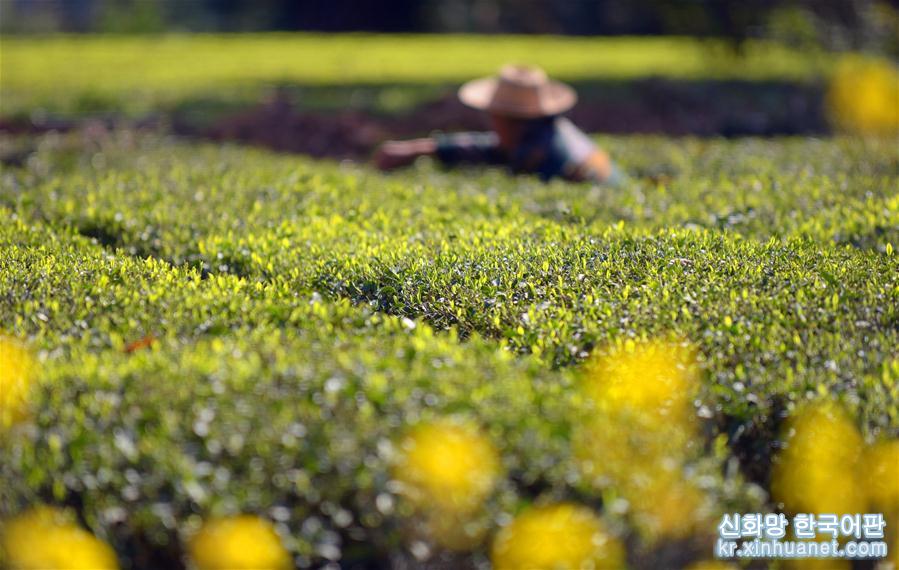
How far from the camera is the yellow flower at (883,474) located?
13.0 feet

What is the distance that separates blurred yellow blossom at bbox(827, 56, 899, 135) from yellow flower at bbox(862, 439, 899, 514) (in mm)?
7353

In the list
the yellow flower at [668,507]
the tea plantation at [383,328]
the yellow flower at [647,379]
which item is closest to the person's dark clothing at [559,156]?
the tea plantation at [383,328]

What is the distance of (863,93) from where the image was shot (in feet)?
44.5

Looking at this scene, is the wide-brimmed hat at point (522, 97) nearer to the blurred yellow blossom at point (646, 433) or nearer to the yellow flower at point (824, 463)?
the blurred yellow blossom at point (646, 433)

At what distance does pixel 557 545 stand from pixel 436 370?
1.00m

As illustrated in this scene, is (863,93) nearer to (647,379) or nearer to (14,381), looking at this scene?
(647,379)

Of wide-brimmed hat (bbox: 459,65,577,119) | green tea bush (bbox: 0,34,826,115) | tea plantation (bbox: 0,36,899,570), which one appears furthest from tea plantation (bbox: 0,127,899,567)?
green tea bush (bbox: 0,34,826,115)

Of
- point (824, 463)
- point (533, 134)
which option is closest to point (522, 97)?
point (533, 134)

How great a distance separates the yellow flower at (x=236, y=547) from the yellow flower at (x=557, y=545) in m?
0.74

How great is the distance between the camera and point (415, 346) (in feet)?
14.3

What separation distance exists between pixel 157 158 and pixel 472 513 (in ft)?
20.5

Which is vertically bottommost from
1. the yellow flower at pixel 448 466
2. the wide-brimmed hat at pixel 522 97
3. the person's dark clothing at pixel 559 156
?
the yellow flower at pixel 448 466

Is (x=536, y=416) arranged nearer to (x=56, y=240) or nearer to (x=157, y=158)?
(x=56, y=240)

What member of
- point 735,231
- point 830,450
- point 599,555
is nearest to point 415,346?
point 599,555
